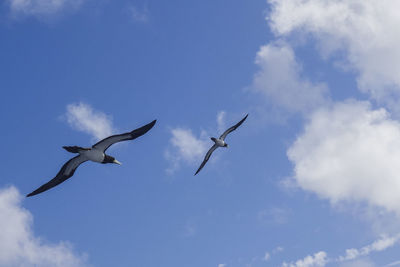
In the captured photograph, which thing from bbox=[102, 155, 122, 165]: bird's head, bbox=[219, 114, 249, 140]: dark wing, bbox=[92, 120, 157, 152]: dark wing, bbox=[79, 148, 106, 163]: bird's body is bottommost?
bbox=[92, 120, 157, 152]: dark wing

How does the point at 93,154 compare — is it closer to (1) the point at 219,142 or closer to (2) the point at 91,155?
(2) the point at 91,155

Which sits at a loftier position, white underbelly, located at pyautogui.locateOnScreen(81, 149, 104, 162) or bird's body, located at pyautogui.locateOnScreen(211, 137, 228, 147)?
bird's body, located at pyautogui.locateOnScreen(211, 137, 228, 147)

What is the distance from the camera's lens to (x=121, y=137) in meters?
32.6

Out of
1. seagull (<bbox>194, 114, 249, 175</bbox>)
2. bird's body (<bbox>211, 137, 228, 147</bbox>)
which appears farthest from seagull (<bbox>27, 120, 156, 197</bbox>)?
bird's body (<bbox>211, 137, 228, 147</bbox>)

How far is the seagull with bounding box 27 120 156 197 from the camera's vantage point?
105ft

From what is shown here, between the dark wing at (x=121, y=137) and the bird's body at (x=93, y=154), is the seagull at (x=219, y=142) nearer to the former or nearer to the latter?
the bird's body at (x=93, y=154)

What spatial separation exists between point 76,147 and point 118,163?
4.83 m

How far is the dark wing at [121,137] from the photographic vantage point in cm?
3162

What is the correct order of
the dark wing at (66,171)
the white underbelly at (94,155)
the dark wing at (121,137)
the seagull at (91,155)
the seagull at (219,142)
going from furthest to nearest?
1. the seagull at (219,142)
2. the dark wing at (66,171)
3. the white underbelly at (94,155)
4. the seagull at (91,155)
5. the dark wing at (121,137)

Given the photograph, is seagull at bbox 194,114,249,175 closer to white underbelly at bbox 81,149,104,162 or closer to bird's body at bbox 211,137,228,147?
bird's body at bbox 211,137,228,147

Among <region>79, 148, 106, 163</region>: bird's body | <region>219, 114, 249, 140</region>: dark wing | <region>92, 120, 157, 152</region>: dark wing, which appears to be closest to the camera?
<region>92, 120, 157, 152</region>: dark wing

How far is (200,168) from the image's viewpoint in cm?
6006

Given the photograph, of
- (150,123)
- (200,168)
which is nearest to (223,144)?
(200,168)

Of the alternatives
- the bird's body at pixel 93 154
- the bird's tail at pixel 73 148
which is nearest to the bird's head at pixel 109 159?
the bird's body at pixel 93 154
